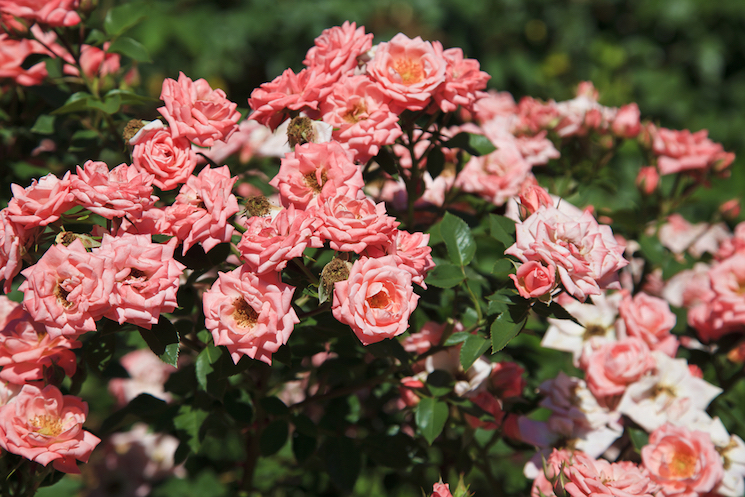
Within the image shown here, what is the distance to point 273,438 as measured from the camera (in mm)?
997

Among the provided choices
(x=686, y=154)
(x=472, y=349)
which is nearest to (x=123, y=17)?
(x=472, y=349)

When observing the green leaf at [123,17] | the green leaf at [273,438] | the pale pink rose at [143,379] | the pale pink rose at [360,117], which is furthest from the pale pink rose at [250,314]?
the pale pink rose at [143,379]

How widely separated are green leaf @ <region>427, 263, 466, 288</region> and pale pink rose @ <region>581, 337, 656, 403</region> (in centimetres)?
33

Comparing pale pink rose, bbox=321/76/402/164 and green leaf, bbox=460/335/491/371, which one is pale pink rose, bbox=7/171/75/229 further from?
green leaf, bbox=460/335/491/371

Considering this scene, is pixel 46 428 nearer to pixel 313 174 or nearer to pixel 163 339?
pixel 163 339

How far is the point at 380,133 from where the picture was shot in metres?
0.81

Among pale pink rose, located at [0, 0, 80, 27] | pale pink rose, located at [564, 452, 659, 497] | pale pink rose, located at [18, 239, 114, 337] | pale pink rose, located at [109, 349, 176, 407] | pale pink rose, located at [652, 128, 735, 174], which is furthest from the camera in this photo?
pale pink rose, located at [109, 349, 176, 407]

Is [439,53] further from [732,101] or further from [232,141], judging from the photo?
[732,101]

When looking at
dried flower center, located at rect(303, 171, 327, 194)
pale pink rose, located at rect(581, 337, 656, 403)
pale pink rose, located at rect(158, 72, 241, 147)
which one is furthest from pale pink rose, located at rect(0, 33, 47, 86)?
pale pink rose, located at rect(581, 337, 656, 403)

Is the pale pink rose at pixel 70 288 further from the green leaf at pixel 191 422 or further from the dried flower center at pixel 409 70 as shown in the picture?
the dried flower center at pixel 409 70

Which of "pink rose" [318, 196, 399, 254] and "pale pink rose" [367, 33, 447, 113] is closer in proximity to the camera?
"pink rose" [318, 196, 399, 254]

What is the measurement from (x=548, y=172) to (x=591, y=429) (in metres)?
0.62

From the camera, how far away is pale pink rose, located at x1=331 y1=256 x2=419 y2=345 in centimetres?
67

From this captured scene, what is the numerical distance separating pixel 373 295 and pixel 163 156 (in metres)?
0.34
